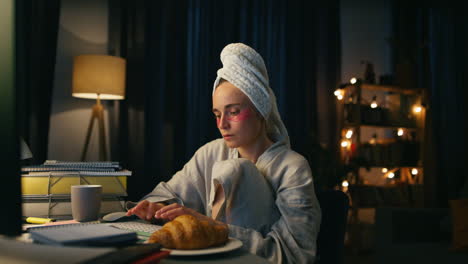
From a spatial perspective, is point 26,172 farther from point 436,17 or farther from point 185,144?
point 436,17

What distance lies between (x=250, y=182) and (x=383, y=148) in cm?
332

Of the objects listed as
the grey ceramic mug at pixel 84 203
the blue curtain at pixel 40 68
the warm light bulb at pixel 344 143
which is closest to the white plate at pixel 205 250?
the grey ceramic mug at pixel 84 203

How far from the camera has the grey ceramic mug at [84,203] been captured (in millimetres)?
1086

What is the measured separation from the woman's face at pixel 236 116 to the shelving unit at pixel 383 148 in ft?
8.53

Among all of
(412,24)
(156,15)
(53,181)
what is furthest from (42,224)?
(412,24)

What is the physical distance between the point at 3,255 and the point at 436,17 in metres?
5.07

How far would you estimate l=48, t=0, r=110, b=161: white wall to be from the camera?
3.16 metres

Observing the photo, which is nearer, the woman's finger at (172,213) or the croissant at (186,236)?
the croissant at (186,236)

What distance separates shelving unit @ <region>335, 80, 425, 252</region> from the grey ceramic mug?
290 cm

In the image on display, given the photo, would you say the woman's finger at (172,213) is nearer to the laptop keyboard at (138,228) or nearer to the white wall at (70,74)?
the laptop keyboard at (138,228)

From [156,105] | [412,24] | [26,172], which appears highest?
[412,24]

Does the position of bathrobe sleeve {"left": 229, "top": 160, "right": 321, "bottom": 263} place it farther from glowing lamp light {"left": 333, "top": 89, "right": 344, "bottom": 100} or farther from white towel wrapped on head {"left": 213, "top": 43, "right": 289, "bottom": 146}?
glowing lamp light {"left": 333, "top": 89, "right": 344, "bottom": 100}

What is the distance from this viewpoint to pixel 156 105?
3314 mm

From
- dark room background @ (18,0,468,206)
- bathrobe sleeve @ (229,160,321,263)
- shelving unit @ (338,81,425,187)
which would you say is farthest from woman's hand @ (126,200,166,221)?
shelving unit @ (338,81,425,187)
